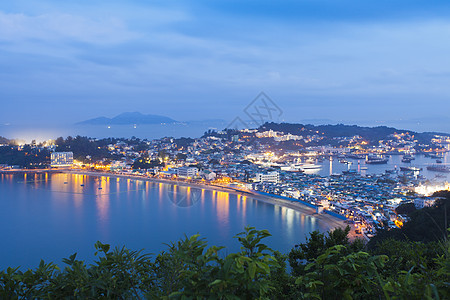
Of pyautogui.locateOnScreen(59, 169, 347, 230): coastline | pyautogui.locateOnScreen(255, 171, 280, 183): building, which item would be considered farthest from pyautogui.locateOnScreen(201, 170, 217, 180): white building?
pyautogui.locateOnScreen(255, 171, 280, 183): building

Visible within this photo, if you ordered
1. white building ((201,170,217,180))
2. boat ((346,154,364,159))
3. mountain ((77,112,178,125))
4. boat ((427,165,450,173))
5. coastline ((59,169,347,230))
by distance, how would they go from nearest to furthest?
coastline ((59,169,347,230)) → white building ((201,170,217,180)) → boat ((427,165,450,173)) → boat ((346,154,364,159)) → mountain ((77,112,178,125))

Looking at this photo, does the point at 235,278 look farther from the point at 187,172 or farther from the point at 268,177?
the point at 187,172

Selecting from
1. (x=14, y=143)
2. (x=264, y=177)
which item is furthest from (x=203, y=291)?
(x=14, y=143)

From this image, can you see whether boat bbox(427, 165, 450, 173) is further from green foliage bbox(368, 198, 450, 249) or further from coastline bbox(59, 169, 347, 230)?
green foliage bbox(368, 198, 450, 249)

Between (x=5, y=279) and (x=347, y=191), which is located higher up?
(x=5, y=279)

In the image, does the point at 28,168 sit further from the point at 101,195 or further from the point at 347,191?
the point at 347,191
